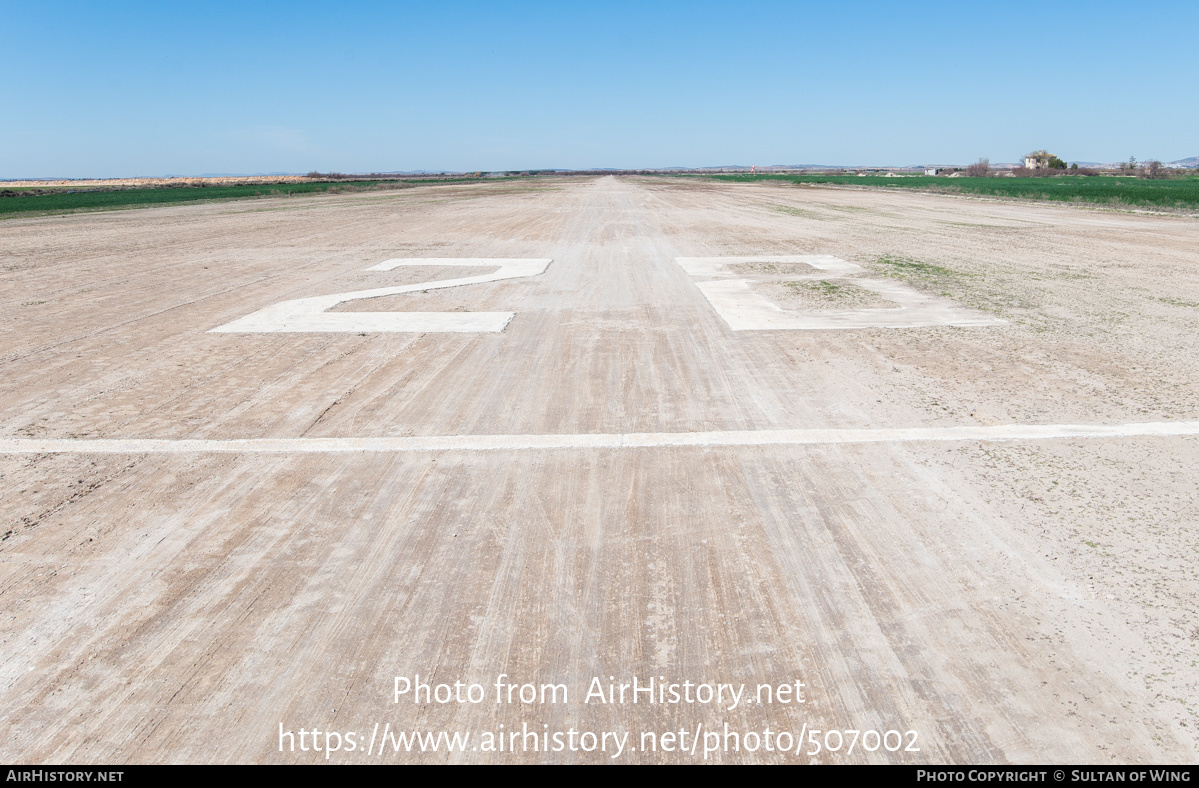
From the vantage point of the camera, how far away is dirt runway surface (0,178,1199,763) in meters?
2.52

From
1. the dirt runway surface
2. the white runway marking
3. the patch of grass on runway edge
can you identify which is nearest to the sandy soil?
the dirt runway surface

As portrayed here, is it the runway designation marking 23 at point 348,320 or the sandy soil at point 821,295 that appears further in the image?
the sandy soil at point 821,295

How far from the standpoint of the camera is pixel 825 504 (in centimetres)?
408

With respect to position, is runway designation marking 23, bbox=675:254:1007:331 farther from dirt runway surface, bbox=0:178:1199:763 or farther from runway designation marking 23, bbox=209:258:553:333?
runway designation marking 23, bbox=209:258:553:333

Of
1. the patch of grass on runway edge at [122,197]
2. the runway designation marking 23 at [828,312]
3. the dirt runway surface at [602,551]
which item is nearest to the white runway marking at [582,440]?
the dirt runway surface at [602,551]

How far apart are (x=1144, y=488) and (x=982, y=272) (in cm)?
978

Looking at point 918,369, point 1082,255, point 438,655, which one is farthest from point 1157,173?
point 438,655

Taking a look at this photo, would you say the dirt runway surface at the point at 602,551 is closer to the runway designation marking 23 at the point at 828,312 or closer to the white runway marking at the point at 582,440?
the white runway marking at the point at 582,440

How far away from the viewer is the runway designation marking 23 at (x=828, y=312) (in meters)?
8.66

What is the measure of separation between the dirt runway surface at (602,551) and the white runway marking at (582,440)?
9cm

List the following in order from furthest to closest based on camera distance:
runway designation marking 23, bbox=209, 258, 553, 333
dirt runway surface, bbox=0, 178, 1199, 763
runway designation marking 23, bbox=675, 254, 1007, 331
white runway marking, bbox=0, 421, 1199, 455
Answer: runway designation marking 23, bbox=675, 254, 1007, 331, runway designation marking 23, bbox=209, 258, 553, 333, white runway marking, bbox=0, 421, 1199, 455, dirt runway surface, bbox=0, 178, 1199, 763

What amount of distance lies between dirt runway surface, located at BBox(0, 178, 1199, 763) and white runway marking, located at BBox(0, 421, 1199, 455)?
0.29 ft

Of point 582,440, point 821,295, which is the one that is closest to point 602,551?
point 582,440

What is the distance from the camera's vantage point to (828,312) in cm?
938
